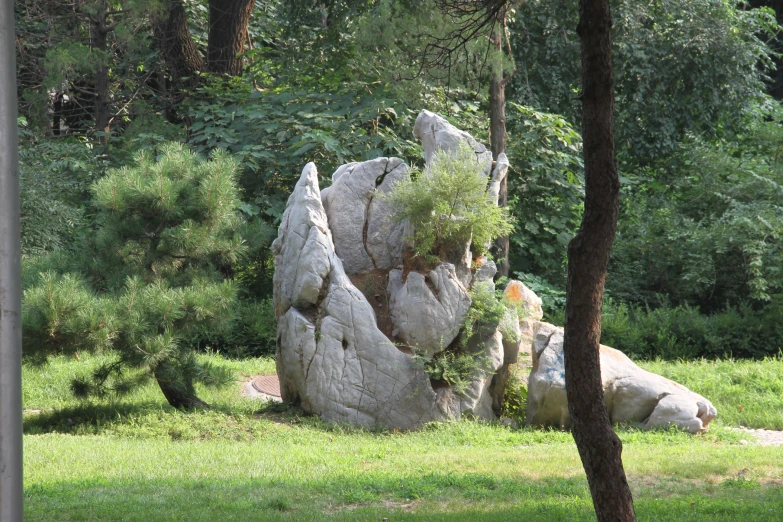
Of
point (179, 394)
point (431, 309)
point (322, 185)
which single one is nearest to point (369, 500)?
point (431, 309)

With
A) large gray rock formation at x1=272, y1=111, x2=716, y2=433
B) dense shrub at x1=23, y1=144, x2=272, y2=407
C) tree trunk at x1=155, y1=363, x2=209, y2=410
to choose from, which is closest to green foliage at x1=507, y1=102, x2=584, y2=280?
large gray rock formation at x1=272, y1=111, x2=716, y2=433

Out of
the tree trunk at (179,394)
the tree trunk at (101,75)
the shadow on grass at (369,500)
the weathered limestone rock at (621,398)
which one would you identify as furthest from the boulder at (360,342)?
the tree trunk at (101,75)

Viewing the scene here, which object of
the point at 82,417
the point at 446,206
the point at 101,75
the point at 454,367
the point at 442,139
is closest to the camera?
the point at 82,417

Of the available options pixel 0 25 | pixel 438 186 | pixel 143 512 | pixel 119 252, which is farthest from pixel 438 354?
pixel 0 25

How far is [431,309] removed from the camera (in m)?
10.3

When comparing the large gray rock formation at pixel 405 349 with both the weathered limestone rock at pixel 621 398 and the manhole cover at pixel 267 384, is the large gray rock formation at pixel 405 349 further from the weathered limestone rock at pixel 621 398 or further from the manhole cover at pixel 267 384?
the manhole cover at pixel 267 384

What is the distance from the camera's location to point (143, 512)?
582cm

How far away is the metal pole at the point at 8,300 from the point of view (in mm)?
3418

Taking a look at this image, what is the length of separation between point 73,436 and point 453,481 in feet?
14.5

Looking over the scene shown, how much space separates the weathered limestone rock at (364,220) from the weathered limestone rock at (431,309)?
1031mm

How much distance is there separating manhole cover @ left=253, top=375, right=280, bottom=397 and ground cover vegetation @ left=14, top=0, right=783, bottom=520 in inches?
13.5

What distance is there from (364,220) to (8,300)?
824 cm

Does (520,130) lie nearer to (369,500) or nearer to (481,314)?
(481,314)

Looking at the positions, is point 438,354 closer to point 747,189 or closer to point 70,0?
point 747,189
